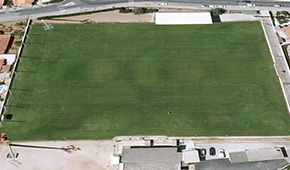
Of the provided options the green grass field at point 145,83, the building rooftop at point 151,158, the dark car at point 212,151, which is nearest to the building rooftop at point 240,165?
the dark car at point 212,151

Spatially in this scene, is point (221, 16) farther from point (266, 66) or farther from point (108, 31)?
point (108, 31)

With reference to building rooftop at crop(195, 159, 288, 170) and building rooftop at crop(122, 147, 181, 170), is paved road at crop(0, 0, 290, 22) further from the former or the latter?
building rooftop at crop(195, 159, 288, 170)

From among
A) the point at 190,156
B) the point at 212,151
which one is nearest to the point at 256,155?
the point at 212,151

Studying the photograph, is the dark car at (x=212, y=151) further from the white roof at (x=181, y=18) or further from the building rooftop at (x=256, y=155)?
the white roof at (x=181, y=18)

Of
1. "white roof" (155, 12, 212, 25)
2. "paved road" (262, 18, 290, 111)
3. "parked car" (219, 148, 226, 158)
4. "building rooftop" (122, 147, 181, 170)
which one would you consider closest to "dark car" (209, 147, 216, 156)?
"parked car" (219, 148, 226, 158)

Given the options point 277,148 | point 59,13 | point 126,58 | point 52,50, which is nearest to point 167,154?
point 277,148

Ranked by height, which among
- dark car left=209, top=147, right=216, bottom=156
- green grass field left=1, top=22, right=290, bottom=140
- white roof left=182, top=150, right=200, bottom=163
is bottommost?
white roof left=182, top=150, right=200, bottom=163

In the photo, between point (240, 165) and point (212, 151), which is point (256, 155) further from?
point (212, 151)
